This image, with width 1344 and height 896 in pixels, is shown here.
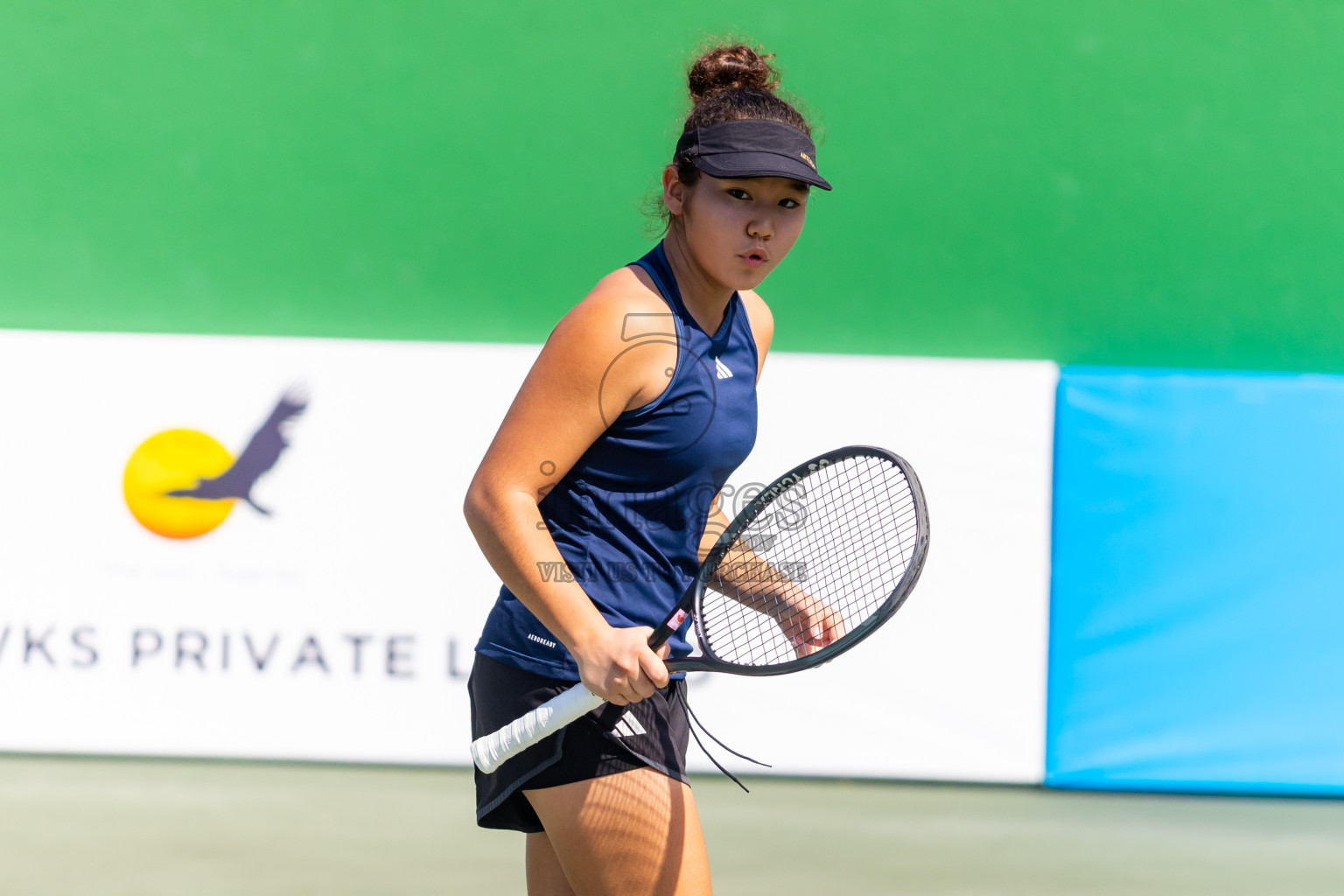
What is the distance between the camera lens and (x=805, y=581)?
1824mm

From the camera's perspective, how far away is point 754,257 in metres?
1.47

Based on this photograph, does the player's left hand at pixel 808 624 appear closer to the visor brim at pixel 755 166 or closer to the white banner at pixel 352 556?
the visor brim at pixel 755 166

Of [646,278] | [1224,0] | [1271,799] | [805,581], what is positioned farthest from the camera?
[1224,0]

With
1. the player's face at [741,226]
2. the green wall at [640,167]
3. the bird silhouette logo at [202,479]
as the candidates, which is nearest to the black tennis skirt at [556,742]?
the player's face at [741,226]

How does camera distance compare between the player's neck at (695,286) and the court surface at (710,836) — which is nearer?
the player's neck at (695,286)

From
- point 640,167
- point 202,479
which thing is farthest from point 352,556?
point 640,167

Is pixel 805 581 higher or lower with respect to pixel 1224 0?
lower

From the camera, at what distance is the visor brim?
4.69 ft

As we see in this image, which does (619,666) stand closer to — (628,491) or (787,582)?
(628,491)

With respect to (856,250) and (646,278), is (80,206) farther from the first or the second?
(646,278)

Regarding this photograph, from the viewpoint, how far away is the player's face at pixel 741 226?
1466 mm

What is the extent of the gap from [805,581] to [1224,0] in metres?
3.02

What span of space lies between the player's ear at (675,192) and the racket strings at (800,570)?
1.31ft

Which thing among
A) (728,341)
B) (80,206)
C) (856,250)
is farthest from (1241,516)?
(80,206)
